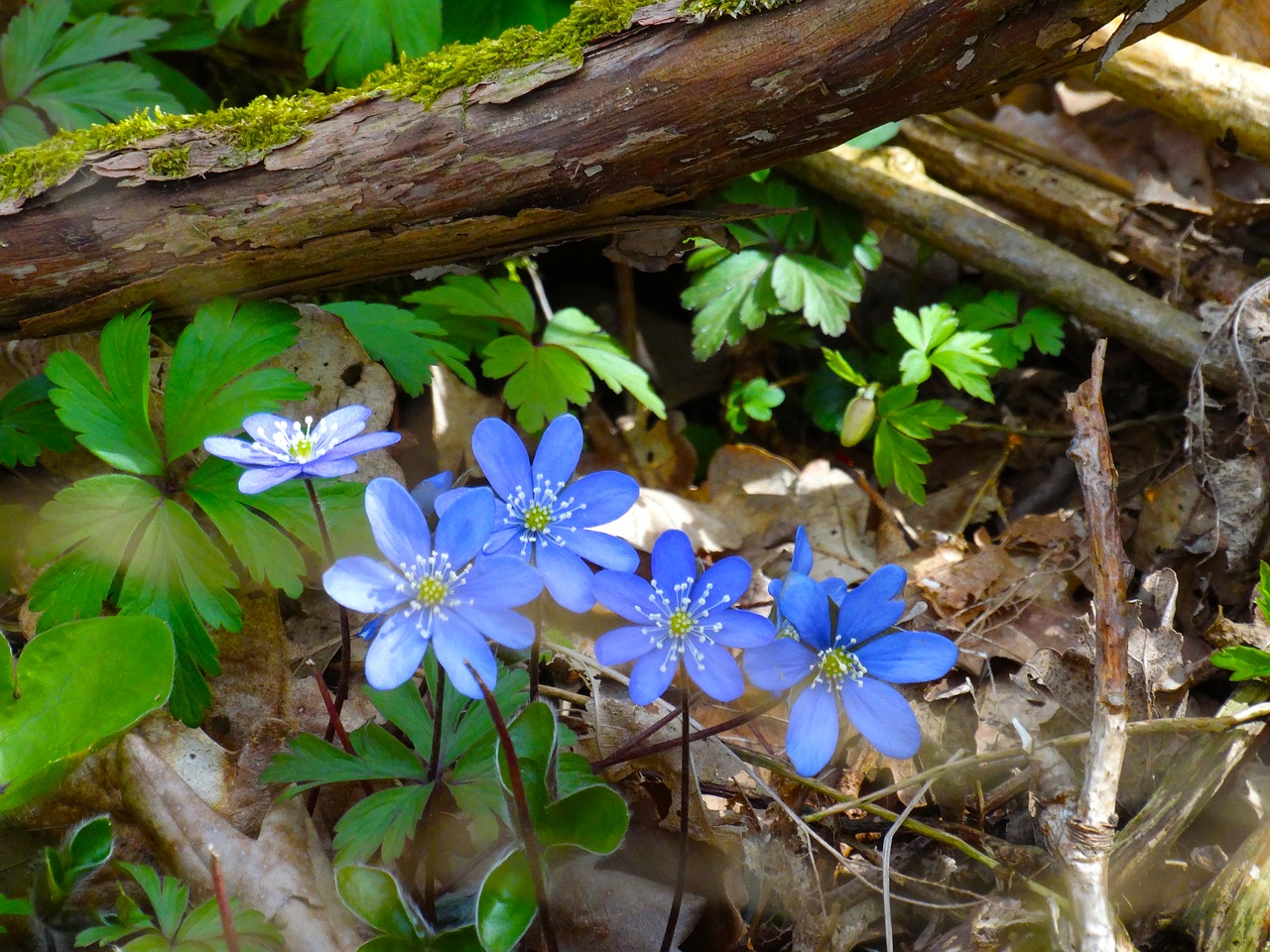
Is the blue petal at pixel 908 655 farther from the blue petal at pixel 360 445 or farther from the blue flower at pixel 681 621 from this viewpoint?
the blue petal at pixel 360 445

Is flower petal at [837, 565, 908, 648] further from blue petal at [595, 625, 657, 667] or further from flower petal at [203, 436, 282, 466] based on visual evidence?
flower petal at [203, 436, 282, 466]

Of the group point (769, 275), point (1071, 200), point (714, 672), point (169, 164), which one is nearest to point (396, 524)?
point (714, 672)

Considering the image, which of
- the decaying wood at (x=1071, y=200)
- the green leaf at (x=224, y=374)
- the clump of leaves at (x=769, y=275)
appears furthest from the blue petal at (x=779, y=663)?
the decaying wood at (x=1071, y=200)

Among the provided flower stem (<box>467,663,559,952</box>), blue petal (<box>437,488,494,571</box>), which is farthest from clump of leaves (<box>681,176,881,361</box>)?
flower stem (<box>467,663,559,952</box>)

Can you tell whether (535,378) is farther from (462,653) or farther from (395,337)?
(462,653)

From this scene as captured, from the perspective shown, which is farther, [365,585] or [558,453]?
[558,453]

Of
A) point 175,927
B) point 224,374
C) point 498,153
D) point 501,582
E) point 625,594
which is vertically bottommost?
point 175,927

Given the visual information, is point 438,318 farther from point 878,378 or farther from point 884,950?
point 884,950
